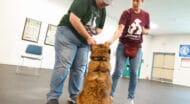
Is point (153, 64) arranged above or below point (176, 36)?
below

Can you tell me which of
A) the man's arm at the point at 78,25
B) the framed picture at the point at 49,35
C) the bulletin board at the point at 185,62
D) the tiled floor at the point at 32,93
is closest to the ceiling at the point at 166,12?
the framed picture at the point at 49,35

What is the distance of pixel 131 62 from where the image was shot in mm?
2732

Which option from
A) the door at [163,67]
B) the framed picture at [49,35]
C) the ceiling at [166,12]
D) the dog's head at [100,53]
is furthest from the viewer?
the door at [163,67]

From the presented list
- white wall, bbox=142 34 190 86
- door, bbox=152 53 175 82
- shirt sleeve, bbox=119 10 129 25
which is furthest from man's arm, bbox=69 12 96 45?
door, bbox=152 53 175 82

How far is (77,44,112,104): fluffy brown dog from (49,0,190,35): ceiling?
702 centimetres

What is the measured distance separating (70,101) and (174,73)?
1221 cm

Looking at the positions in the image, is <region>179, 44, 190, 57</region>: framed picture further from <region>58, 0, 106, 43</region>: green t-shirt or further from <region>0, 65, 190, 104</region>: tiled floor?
<region>58, 0, 106, 43</region>: green t-shirt

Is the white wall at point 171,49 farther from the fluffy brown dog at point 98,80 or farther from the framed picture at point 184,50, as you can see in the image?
the fluffy brown dog at point 98,80

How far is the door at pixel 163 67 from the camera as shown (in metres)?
14.1

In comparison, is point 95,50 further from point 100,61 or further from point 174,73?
point 174,73

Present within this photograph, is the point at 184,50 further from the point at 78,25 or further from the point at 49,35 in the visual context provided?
the point at 78,25

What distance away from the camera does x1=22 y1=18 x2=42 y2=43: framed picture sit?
8.95 meters

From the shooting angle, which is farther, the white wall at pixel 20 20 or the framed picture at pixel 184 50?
the framed picture at pixel 184 50

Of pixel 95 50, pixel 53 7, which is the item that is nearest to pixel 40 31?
pixel 53 7
